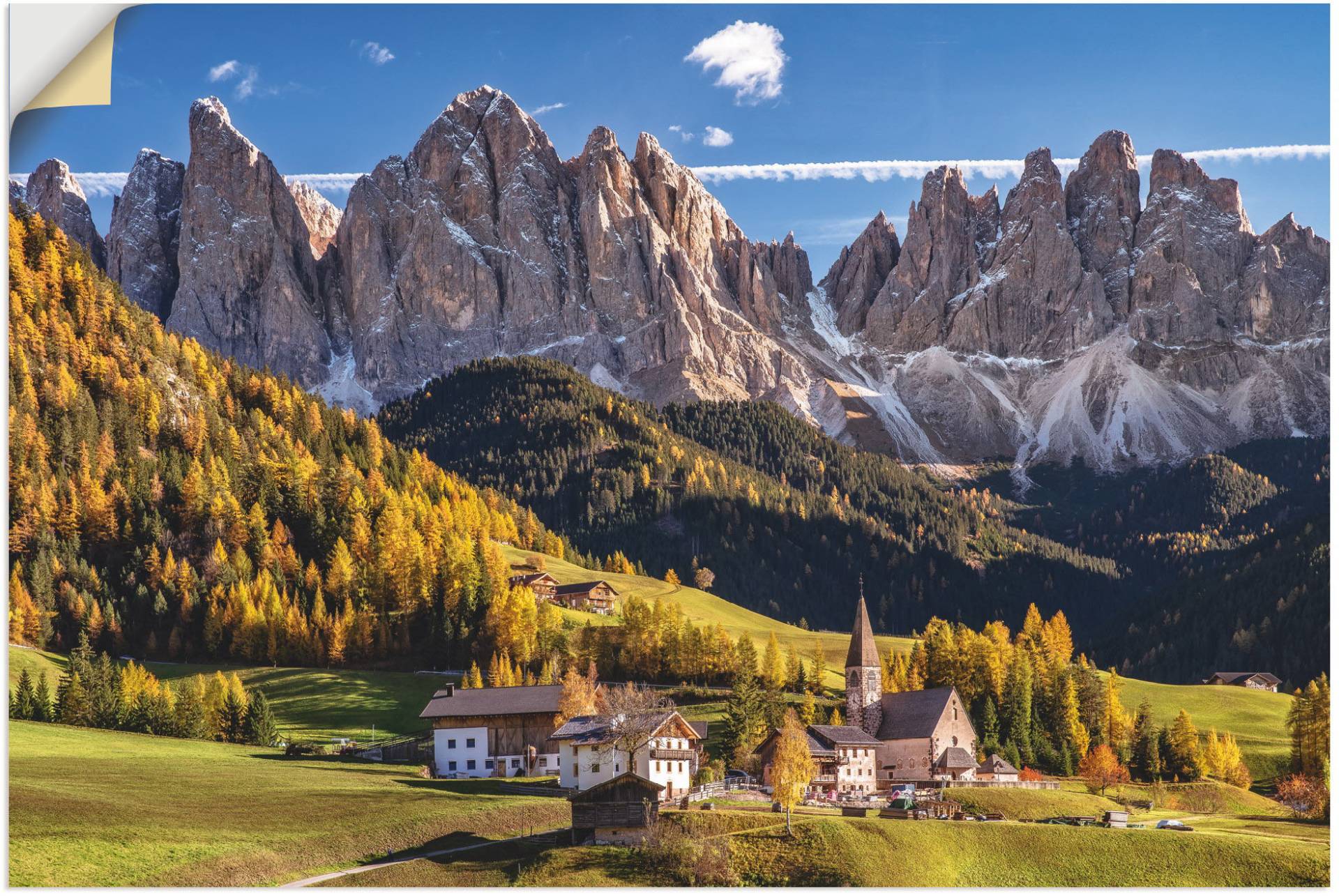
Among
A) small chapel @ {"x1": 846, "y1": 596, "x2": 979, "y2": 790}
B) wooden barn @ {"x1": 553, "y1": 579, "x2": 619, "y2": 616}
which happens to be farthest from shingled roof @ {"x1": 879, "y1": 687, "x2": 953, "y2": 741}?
wooden barn @ {"x1": 553, "y1": 579, "x2": 619, "y2": 616}

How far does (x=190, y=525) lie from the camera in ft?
345

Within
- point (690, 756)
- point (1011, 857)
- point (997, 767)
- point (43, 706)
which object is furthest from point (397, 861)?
point (997, 767)

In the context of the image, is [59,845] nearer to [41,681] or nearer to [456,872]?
[456,872]

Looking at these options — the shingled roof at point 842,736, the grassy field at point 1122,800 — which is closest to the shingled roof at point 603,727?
the shingled roof at point 842,736

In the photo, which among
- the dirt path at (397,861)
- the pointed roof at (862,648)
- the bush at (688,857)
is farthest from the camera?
the pointed roof at (862,648)

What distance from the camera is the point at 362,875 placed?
131ft

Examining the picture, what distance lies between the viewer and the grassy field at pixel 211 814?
123 ft

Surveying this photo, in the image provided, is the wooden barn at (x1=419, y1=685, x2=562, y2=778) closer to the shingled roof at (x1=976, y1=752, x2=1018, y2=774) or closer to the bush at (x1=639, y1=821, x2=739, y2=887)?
the shingled roof at (x1=976, y1=752, x2=1018, y2=774)

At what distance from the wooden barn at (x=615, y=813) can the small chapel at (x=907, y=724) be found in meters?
30.5

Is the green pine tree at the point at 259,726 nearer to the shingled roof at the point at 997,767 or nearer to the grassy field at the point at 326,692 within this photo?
the grassy field at the point at 326,692

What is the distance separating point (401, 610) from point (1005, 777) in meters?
44.9

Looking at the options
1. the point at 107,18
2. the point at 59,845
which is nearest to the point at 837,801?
the point at 59,845

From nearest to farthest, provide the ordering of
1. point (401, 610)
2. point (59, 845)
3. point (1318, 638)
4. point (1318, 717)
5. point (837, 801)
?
point (59, 845) → point (837, 801) → point (1318, 717) → point (401, 610) → point (1318, 638)

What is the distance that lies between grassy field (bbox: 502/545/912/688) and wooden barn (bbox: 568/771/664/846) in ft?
209
